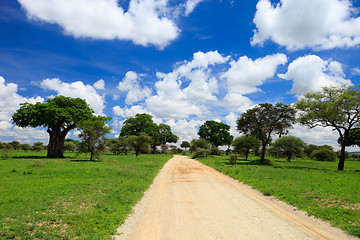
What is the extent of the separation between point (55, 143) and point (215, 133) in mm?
60768

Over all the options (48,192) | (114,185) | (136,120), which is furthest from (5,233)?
(136,120)

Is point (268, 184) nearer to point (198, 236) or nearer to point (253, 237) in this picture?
point (253, 237)

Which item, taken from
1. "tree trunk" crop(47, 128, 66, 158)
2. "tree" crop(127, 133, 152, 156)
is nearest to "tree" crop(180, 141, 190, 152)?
"tree" crop(127, 133, 152, 156)

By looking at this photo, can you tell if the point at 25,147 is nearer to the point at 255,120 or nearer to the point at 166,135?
the point at 166,135

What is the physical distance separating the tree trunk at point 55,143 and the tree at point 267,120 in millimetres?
39855

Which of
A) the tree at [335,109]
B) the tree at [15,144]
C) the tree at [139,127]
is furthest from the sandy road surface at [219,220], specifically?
the tree at [15,144]

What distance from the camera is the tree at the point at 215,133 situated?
8471cm

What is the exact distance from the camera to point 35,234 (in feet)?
22.1

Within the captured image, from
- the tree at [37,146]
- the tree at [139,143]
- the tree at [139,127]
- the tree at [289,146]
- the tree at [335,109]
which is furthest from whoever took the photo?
the tree at [139,127]

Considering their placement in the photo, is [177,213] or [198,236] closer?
[198,236]

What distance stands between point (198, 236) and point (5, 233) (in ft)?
22.0

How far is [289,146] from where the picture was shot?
53.8m

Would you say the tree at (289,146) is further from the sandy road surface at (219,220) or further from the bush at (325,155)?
the sandy road surface at (219,220)

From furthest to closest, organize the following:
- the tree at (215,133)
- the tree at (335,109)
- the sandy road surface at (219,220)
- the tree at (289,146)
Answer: the tree at (215,133) → the tree at (289,146) → the tree at (335,109) → the sandy road surface at (219,220)
